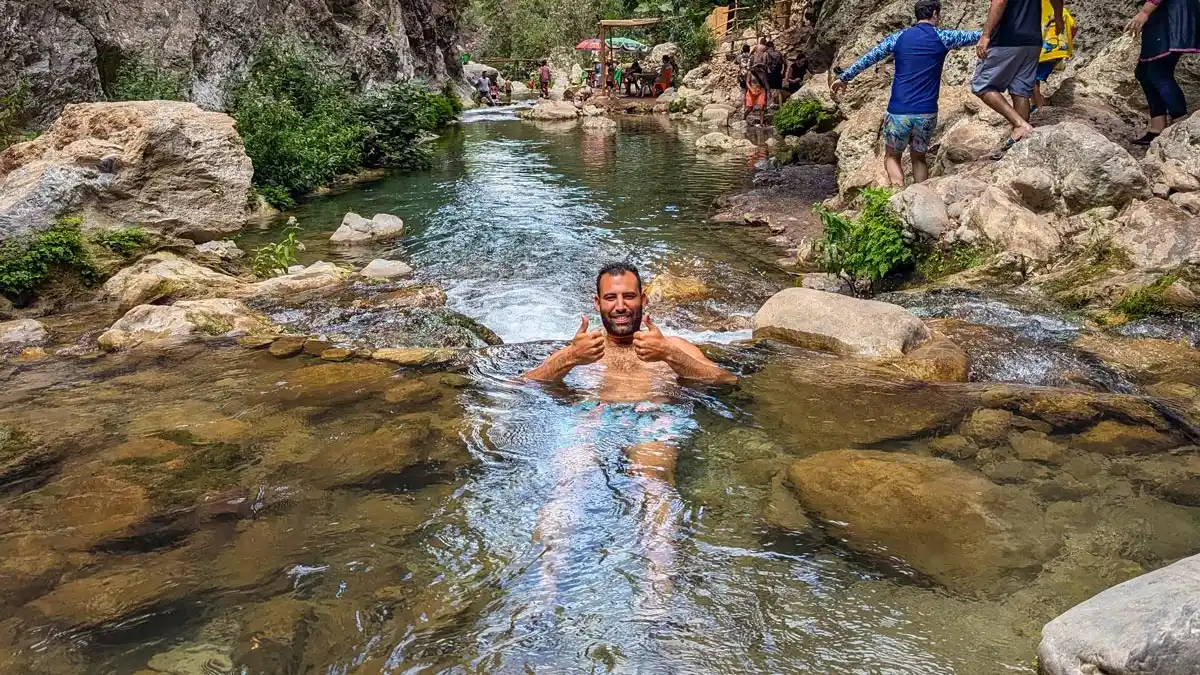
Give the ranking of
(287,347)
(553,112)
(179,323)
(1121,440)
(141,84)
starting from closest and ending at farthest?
(1121,440) → (287,347) → (179,323) → (141,84) → (553,112)

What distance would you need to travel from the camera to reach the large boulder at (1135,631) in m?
2.12

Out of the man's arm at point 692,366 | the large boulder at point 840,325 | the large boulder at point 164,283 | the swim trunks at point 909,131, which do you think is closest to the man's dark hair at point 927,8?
the swim trunks at point 909,131

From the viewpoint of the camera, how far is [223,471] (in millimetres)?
4352

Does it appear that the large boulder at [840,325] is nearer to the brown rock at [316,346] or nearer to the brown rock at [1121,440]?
the brown rock at [1121,440]

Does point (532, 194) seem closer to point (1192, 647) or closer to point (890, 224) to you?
point (890, 224)

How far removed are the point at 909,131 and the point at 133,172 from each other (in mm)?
9183

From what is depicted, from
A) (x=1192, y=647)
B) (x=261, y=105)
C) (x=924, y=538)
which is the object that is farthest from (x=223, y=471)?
(x=261, y=105)

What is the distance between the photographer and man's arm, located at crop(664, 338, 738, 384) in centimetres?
505

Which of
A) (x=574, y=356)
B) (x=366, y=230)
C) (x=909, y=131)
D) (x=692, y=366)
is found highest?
(x=909, y=131)

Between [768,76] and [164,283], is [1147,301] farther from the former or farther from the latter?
[768,76]

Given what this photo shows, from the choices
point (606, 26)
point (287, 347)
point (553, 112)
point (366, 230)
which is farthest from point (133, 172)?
point (606, 26)

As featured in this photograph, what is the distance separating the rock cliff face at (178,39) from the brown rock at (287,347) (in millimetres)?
9009

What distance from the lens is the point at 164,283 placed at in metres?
8.30

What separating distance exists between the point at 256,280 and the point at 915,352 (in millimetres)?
7206
